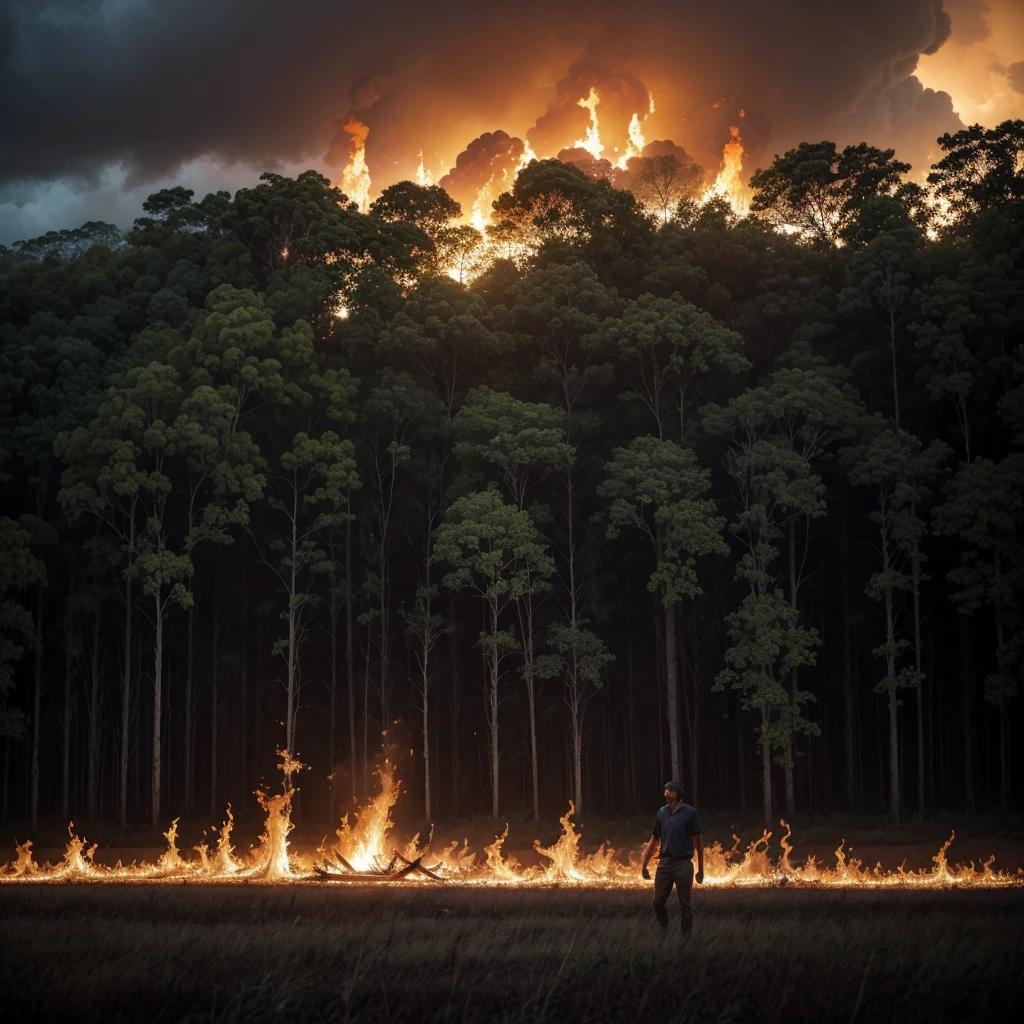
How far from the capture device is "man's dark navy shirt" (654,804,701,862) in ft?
44.7

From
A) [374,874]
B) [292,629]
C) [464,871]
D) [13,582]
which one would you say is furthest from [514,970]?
[13,582]

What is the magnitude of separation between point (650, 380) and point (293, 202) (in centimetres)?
1454

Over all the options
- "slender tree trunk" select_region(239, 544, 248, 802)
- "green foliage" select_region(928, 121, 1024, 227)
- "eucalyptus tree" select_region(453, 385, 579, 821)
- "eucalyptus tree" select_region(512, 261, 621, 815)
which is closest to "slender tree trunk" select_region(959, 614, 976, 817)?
"eucalyptus tree" select_region(512, 261, 621, 815)

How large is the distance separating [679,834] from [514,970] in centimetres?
390

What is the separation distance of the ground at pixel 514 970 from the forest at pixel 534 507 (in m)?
22.2

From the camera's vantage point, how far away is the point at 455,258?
4862cm

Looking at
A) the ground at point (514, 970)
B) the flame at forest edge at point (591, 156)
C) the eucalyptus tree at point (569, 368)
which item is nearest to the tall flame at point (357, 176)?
the flame at forest edge at point (591, 156)

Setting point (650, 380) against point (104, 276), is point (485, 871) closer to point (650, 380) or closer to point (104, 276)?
point (650, 380)

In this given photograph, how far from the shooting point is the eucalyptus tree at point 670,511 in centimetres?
3544

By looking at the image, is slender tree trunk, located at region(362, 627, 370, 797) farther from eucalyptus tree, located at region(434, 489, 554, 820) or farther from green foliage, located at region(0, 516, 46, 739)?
green foliage, located at region(0, 516, 46, 739)

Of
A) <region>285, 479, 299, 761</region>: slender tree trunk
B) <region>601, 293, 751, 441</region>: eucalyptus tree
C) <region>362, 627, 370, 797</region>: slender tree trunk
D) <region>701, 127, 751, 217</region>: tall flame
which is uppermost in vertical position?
<region>701, 127, 751, 217</region>: tall flame

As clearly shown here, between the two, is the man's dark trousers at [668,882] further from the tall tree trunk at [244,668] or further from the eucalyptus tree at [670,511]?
the tall tree trunk at [244,668]

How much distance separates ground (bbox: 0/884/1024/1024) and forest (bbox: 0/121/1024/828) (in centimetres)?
2225

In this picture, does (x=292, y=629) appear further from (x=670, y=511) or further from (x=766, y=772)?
(x=766, y=772)
